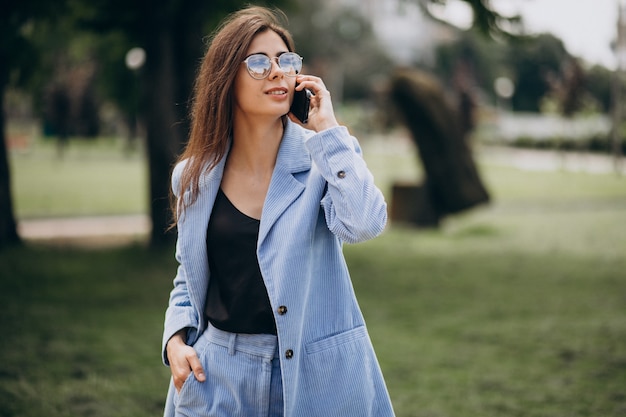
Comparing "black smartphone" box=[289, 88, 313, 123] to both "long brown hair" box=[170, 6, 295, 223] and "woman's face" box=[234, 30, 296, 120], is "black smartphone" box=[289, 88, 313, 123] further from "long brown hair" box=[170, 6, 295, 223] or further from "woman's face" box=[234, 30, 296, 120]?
"long brown hair" box=[170, 6, 295, 223]

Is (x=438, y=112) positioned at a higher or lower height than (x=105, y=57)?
lower

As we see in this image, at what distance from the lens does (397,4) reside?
11852 millimetres

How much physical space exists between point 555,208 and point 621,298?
9.63 m

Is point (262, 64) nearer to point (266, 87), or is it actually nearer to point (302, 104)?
point (266, 87)

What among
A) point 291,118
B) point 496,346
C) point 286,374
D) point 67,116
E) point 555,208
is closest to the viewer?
point 286,374

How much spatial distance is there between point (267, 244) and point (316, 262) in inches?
6.5

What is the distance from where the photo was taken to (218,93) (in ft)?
8.11

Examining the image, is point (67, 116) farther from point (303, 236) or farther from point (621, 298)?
point (303, 236)

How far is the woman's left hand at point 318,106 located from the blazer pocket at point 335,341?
0.62 metres

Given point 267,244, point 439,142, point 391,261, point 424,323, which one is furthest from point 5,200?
point 267,244

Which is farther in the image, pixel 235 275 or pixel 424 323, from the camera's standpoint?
pixel 424 323

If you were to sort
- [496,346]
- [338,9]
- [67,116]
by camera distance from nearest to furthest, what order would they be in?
[496,346]
[67,116]
[338,9]

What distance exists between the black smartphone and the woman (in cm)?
2

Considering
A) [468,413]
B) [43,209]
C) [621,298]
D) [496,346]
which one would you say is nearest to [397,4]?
[621,298]
